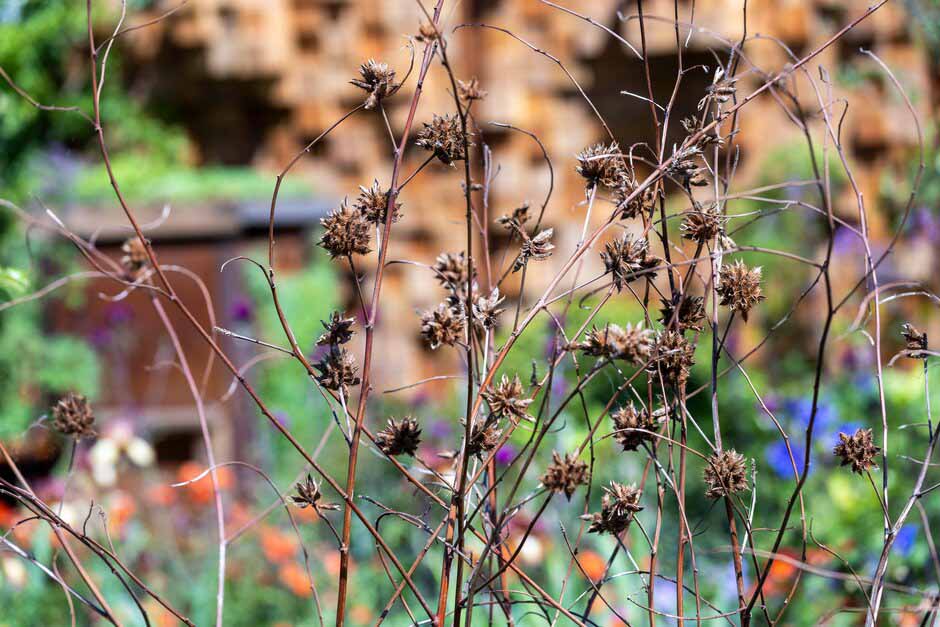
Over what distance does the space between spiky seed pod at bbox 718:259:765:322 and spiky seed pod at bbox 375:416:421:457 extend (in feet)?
0.76

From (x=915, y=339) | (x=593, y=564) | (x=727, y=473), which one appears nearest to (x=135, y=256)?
(x=727, y=473)

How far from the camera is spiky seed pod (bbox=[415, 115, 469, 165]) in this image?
0.67m

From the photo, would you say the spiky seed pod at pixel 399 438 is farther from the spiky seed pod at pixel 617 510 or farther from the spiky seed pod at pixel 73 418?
the spiky seed pod at pixel 73 418

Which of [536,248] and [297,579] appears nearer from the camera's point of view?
[536,248]

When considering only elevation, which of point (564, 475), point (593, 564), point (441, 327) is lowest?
point (564, 475)

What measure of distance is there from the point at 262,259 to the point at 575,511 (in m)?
2.25

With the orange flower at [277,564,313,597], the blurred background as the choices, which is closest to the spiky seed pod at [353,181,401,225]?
the blurred background

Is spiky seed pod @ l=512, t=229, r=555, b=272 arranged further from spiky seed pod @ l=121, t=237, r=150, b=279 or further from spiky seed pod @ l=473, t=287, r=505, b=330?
spiky seed pod @ l=121, t=237, r=150, b=279

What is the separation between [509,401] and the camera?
62cm

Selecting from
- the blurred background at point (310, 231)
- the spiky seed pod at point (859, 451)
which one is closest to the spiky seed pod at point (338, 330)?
the spiky seed pod at point (859, 451)

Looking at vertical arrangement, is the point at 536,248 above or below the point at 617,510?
above

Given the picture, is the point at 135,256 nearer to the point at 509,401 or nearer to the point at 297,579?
the point at 509,401

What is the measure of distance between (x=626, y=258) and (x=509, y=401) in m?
0.13

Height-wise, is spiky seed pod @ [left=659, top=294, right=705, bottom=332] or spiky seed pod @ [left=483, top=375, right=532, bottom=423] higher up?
spiky seed pod @ [left=659, top=294, right=705, bottom=332]
